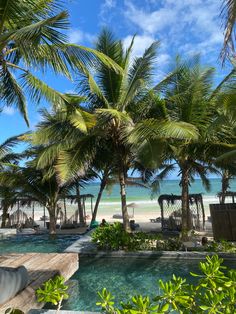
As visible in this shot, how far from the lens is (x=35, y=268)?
707cm

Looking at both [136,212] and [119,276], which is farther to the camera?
[136,212]

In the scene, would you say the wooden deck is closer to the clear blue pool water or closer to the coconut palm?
the clear blue pool water

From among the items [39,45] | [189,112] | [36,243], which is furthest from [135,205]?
[39,45]

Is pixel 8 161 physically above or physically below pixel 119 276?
above

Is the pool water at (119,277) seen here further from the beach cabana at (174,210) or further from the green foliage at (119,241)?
the beach cabana at (174,210)

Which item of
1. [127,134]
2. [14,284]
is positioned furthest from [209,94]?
[14,284]

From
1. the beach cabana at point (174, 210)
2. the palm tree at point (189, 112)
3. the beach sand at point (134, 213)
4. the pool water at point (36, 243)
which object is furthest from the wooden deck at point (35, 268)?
the beach sand at point (134, 213)

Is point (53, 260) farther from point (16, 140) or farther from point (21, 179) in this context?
point (16, 140)

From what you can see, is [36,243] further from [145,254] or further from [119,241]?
[145,254]

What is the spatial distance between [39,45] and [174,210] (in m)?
13.6

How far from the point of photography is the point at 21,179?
685 inches

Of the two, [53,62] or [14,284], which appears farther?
[53,62]

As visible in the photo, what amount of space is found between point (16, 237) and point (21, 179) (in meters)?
3.07

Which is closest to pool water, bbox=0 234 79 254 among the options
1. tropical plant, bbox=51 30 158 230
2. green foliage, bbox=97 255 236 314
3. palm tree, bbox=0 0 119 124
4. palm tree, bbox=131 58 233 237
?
tropical plant, bbox=51 30 158 230
